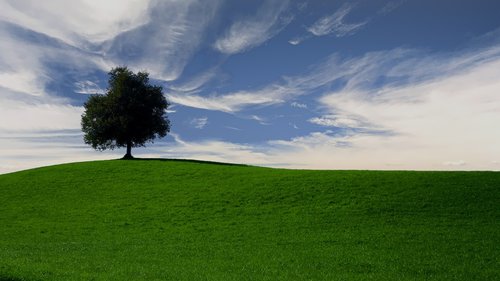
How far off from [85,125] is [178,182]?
4151 centimetres

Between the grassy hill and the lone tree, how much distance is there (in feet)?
73.6

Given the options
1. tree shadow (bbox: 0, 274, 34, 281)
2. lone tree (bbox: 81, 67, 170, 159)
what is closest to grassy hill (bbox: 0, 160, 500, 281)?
tree shadow (bbox: 0, 274, 34, 281)

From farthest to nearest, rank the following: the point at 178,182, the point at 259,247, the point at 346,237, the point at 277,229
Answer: the point at 178,182 < the point at 277,229 < the point at 346,237 < the point at 259,247

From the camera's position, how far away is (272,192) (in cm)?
5034

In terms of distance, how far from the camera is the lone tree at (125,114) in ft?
294

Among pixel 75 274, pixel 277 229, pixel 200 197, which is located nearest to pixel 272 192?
pixel 200 197

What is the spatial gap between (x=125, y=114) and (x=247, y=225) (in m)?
56.7

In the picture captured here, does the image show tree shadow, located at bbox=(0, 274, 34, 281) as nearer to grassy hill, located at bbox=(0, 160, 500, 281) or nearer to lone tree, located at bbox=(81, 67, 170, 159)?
grassy hill, located at bbox=(0, 160, 500, 281)

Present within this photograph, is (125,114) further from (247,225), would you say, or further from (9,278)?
(9,278)

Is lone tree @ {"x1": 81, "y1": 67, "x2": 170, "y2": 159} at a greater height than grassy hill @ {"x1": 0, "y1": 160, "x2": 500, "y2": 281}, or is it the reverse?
lone tree @ {"x1": 81, "y1": 67, "x2": 170, "y2": 159}

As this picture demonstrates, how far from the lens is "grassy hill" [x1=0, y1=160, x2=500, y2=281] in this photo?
2516 cm

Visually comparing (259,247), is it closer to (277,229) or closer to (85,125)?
(277,229)

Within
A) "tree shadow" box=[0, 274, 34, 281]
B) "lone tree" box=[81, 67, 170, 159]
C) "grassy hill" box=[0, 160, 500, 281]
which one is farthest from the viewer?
"lone tree" box=[81, 67, 170, 159]

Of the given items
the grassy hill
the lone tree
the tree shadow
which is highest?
the lone tree
